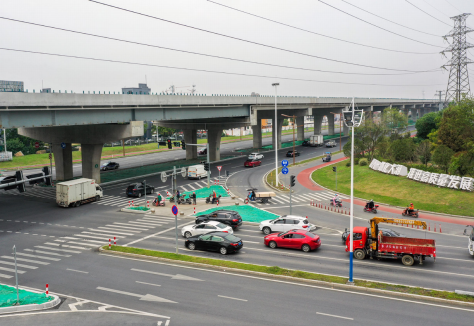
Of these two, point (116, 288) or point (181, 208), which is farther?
point (181, 208)

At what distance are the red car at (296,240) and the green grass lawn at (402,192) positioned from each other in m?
19.3

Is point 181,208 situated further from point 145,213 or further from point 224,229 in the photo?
point 224,229

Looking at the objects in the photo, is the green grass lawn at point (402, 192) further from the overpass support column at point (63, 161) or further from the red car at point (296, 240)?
the overpass support column at point (63, 161)

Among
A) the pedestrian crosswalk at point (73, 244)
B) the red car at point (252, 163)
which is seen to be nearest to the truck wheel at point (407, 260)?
the pedestrian crosswalk at point (73, 244)

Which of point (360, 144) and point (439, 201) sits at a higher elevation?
point (360, 144)

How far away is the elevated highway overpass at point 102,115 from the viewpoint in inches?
1414

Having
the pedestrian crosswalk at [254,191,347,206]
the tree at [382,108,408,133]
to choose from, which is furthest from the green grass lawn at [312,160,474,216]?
the tree at [382,108,408,133]

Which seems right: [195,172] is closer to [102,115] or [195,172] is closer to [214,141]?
[102,115]

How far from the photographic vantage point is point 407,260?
73.4 feet

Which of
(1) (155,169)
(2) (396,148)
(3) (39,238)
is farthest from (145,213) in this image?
(2) (396,148)

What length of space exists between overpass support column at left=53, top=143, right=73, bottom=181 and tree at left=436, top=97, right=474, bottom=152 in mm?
54671

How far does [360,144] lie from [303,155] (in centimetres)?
2096

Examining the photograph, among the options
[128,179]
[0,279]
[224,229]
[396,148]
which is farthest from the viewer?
[128,179]

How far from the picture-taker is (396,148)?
5303cm
